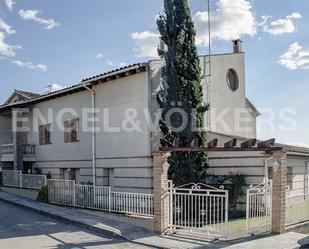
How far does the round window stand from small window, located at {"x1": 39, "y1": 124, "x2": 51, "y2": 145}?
10331 millimetres

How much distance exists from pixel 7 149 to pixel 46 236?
14688mm

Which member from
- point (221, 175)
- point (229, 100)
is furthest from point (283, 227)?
point (229, 100)

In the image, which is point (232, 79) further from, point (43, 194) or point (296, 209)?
point (43, 194)

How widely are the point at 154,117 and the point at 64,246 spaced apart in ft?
22.9

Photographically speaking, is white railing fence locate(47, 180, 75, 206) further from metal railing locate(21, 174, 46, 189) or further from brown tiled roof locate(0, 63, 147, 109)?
brown tiled roof locate(0, 63, 147, 109)

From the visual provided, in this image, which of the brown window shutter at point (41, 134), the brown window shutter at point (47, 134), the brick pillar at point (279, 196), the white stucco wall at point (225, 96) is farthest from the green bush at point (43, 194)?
the brick pillar at point (279, 196)

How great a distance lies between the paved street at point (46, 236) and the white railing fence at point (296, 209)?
4570 millimetres

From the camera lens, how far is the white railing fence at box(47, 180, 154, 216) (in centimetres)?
1318

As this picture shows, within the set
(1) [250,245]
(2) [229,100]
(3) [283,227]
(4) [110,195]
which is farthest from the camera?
(2) [229,100]

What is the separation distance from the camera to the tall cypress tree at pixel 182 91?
1433 cm

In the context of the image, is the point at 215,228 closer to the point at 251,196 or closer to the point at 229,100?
the point at 251,196

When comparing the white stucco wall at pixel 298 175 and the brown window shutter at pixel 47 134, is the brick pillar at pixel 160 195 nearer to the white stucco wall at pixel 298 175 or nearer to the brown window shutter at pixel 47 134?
the white stucco wall at pixel 298 175

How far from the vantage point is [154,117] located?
51.0 feet

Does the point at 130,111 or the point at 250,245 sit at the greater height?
the point at 130,111
